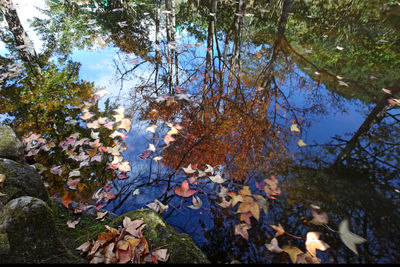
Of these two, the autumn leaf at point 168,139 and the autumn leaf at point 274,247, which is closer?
the autumn leaf at point 274,247

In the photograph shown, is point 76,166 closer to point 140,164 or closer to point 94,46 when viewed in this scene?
point 140,164

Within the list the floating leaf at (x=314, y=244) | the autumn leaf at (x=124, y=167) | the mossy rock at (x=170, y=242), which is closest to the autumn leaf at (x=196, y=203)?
the mossy rock at (x=170, y=242)

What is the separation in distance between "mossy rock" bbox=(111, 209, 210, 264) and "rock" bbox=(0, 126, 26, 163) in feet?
5.38

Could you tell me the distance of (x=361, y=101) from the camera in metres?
3.45

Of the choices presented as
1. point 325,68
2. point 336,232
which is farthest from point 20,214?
point 325,68

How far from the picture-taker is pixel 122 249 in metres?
1.26

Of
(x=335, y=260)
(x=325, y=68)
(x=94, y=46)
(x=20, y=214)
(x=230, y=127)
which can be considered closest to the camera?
(x=20, y=214)

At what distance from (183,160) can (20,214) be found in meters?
1.66

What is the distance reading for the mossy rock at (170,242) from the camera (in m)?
1.29

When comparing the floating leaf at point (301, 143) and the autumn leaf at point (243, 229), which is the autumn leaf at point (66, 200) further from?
the floating leaf at point (301, 143)

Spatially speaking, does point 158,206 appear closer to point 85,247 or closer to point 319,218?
point 85,247

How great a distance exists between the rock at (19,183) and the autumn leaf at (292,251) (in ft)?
7.44

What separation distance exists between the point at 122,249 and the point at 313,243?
64.8 inches

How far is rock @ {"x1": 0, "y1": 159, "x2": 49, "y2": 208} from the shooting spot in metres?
1.54
